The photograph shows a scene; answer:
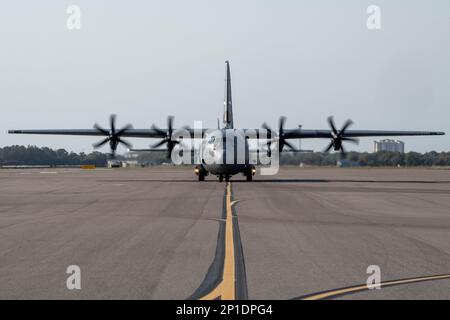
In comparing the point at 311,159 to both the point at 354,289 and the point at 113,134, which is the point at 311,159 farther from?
the point at 354,289

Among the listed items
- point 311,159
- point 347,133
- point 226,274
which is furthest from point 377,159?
point 226,274

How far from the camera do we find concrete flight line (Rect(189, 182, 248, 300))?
7.72 meters

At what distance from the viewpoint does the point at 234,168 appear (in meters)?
42.3


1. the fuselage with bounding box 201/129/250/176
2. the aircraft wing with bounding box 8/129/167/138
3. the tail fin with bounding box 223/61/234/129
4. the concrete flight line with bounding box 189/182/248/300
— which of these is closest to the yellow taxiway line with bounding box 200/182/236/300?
the concrete flight line with bounding box 189/182/248/300

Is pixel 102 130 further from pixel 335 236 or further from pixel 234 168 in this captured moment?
pixel 335 236

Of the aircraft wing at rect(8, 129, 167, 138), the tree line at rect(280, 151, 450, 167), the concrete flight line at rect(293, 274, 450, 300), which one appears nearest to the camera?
the concrete flight line at rect(293, 274, 450, 300)

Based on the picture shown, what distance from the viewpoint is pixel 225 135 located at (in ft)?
138

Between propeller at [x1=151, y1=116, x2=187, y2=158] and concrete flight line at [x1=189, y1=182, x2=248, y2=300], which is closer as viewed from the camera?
concrete flight line at [x1=189, y1=182, x2=248, y2=300]

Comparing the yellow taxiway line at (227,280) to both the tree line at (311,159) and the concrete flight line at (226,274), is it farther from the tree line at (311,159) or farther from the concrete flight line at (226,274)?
the tree line at (311,159)

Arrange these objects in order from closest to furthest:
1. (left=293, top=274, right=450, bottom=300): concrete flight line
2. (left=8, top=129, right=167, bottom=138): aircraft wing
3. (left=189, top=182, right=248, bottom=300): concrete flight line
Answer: (left=293, top=274, right=450, bottom=300): concrete flight line
(left=189, top=182, right=248, bottom=300): concrete flight line
(left=8, top=129, right=167, bottom=138): aircraft wing

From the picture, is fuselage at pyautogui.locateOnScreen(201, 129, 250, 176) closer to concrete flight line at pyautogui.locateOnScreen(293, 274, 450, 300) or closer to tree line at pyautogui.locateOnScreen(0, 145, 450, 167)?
concrete flight line at pyautogui.locateOnScreen(293, 274, 450, 300)

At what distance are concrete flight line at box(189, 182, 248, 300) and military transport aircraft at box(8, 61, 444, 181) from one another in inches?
1086

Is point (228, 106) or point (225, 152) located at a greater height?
point (228, 106)

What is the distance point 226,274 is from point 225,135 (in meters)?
33.1
